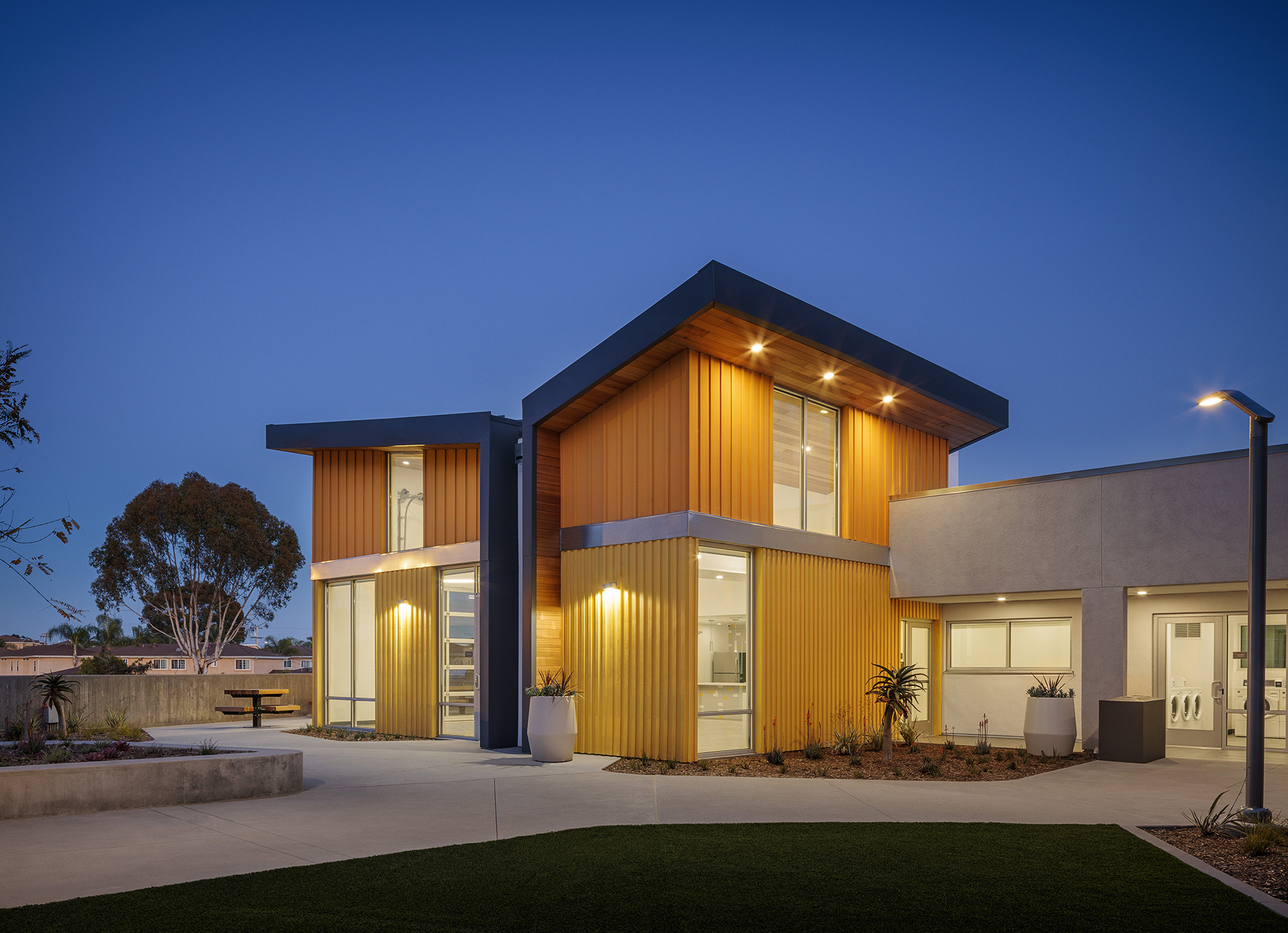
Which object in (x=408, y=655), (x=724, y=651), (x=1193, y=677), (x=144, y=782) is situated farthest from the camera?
(x=408, y=655)

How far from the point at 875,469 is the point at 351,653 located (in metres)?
9.99

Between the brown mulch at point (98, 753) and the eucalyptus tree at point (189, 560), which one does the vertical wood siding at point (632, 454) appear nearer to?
the brown mulch at point (98, 753)

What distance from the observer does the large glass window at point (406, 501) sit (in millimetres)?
17156

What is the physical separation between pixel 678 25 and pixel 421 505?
326ft

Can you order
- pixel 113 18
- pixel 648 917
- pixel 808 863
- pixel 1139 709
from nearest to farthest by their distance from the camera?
pixel 648 917
pixel 808 863
pixel 1139 709
pixel 113 18

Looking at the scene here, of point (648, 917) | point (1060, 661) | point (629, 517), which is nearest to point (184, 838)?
point (648, 917)

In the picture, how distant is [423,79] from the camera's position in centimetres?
9931

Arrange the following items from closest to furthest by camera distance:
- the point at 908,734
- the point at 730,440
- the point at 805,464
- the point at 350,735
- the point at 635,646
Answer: the point at 635,646 < the point at 730,440 < the point at 908,734 < the point at 805,464 < the point at 350,735

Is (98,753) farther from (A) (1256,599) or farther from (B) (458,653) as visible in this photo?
(A) (1256,599)

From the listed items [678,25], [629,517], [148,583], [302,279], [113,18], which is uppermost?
[678,25]

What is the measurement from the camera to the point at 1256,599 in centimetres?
841

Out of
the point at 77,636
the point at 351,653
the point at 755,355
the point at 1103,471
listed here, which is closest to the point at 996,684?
the point at 1103,471

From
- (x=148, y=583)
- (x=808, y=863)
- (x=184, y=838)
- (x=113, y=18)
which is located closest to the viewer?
(x=808, y=863)

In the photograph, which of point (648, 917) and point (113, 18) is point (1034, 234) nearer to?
point (113, 18)
